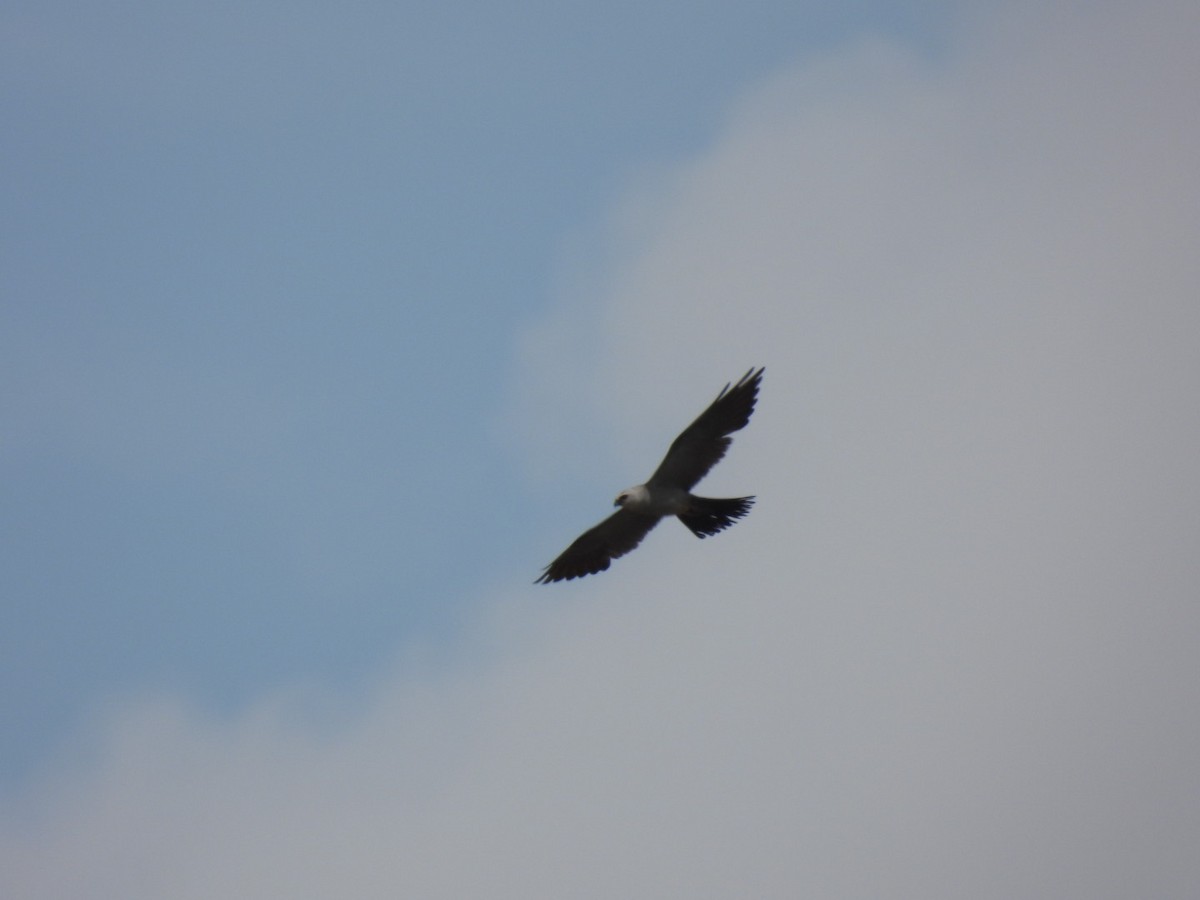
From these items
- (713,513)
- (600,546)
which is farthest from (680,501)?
(600,546)

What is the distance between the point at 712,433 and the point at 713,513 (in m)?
1.20

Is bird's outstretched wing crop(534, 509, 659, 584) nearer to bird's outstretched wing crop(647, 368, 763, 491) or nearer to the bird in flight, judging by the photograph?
the bird in flight

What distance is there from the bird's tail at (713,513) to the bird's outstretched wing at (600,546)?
82cm

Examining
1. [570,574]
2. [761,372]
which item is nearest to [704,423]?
[761,372]

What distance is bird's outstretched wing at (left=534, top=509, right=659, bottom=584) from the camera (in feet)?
73.2

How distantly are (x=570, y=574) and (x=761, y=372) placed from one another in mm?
4162

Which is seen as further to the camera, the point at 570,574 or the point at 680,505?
the point at 570,574

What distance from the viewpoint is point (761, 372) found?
68.5ft

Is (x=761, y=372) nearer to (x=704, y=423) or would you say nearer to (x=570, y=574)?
(x=704, y=423)

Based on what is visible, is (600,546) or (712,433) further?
(600,546)

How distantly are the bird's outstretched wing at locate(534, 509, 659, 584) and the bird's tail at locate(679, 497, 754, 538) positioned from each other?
32.2 inches

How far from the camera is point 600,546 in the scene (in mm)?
22672

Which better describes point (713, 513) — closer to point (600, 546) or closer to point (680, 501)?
point (680, 501)

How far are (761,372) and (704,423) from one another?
100 cm
